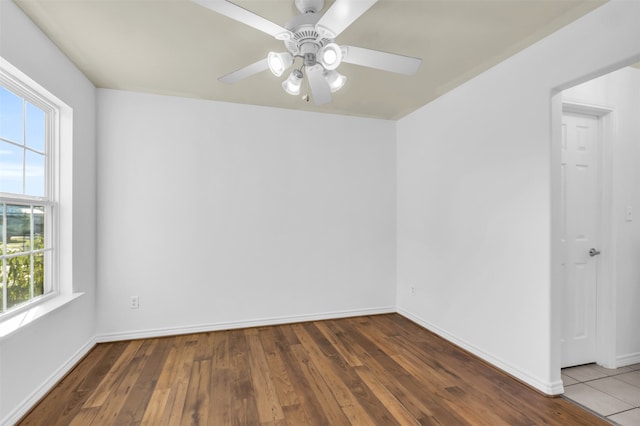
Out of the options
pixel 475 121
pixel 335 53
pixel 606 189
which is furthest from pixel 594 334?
pixel 335 53

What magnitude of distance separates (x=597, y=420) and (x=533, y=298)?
0.76m

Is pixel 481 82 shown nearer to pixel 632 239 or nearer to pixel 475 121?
pixel 475 121

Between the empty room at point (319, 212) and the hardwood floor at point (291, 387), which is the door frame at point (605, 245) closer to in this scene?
the empty room at point (319, 212)

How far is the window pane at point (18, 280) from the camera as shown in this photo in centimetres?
196

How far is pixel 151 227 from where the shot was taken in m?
3.14

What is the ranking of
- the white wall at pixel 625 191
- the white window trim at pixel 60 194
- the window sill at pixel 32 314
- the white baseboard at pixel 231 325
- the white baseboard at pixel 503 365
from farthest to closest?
the white baseboard at pixel 231 325
the white wall at pixel 625 191
the white window trim at pixel 60 194
the white baseboard at pixel 503 365
the window sill at pixel 32 314

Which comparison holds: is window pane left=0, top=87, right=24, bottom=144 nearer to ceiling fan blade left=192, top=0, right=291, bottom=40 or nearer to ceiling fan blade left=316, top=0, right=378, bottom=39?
ceiling fan blade left=192, top=0, right=291, bottom=40

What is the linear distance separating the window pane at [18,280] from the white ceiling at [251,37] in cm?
158

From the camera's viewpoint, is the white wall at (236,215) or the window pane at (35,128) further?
the white wall at (236,215)

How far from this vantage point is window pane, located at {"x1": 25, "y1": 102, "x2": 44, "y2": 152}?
7.08 ft

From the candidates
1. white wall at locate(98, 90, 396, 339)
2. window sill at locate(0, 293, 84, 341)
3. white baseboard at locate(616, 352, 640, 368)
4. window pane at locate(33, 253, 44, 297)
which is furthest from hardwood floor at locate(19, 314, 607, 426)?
white baseboard at locate(616, 352, 640, 368)

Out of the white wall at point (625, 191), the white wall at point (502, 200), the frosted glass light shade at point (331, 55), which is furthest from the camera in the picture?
the white wall at point (625, 191)

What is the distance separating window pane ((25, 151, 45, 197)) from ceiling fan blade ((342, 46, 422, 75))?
2.31 meters

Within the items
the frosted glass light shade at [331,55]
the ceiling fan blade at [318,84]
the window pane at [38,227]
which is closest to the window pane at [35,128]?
the window pane at [38,227]
